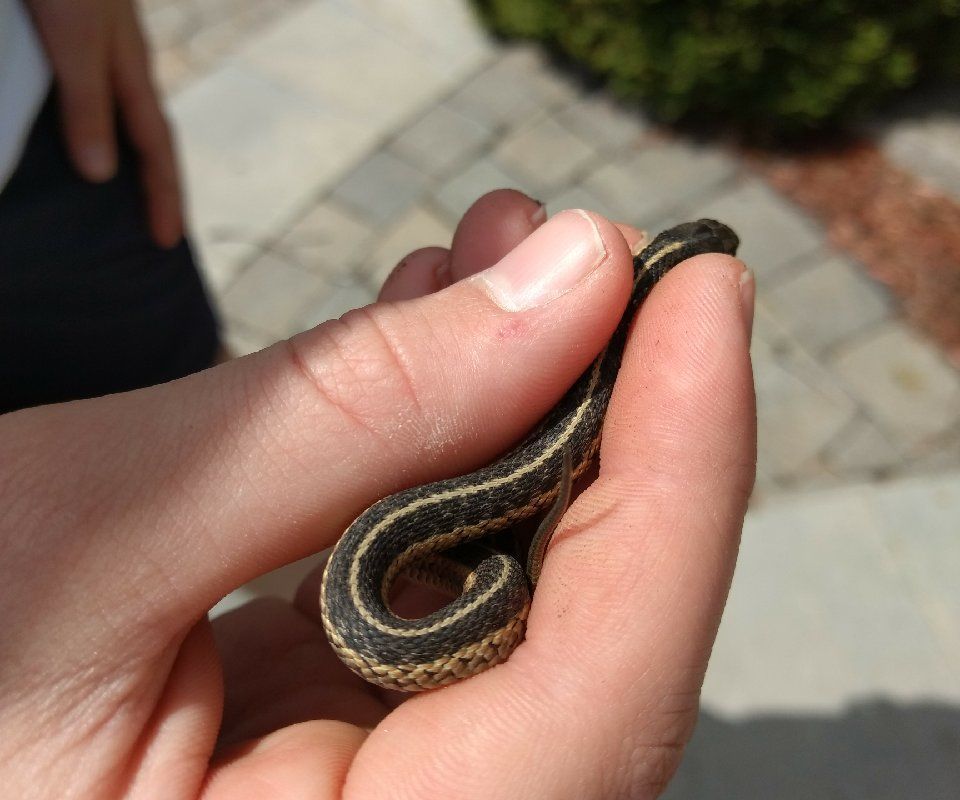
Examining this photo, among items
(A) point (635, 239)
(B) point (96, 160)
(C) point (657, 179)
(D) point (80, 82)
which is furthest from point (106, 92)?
(C) point (657, 179)

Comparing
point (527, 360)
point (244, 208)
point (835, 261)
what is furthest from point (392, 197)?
point (527, 360)

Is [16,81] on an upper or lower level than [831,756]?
upper

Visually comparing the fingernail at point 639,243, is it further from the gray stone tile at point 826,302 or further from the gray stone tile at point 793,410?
the gray stone tile at point 826,302

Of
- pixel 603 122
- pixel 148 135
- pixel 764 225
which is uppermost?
pixel 148 135

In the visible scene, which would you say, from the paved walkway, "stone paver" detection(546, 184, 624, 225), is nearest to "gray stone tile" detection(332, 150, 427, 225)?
the paved walkway

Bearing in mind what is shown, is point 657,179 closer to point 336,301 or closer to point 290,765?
point 336,301

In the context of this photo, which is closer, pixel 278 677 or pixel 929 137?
pixel 278 677

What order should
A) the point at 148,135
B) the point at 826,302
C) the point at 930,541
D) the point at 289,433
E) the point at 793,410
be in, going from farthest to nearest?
the point at 826,302 < the point at 793,410 < the point at 930,541 < the point at 148,135 < the point at 289,433
